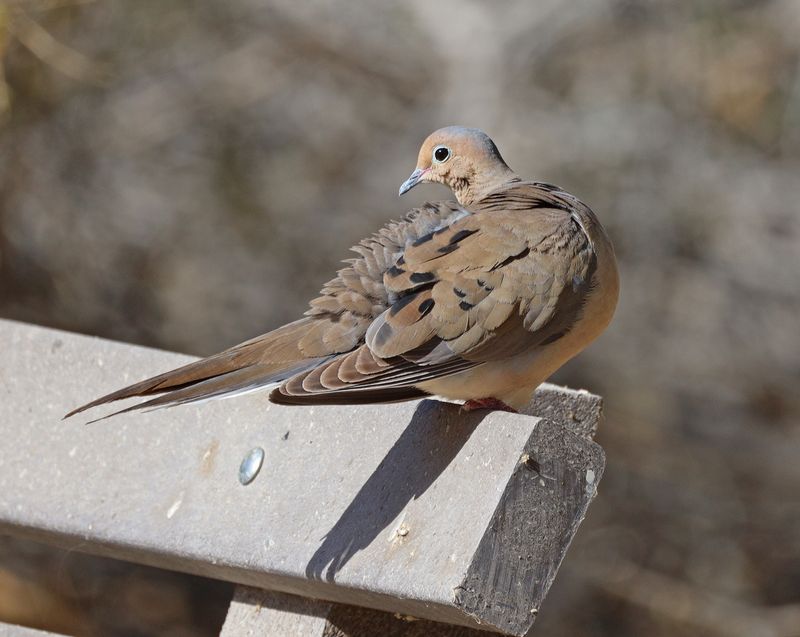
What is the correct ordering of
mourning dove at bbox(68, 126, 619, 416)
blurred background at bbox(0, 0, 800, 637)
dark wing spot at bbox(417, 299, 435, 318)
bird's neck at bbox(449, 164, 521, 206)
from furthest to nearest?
1. blurred background at bbox(0, 0, 800, 637)
2. bird's neck at bbox(449, 164, 521, 206)
3. dark wing spot at bbox(417, 299, 435, 318)
4. mourning dove at bbox(68, 126, 619, 416)

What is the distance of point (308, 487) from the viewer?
2.44m

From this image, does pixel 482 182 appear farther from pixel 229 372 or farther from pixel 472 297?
pixel 229 372

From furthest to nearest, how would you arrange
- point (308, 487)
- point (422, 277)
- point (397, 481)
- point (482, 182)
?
1. point (482, 182)
2. point (422, 277)
3. point (308, 487)
4. point (397, 481)

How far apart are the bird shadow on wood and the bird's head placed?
105 cm

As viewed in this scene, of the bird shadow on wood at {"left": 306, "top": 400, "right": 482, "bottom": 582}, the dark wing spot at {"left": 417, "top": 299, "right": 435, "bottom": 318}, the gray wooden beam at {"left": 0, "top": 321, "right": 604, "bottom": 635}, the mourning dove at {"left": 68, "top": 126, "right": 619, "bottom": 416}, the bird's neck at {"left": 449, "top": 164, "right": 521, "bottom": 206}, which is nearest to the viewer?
the gray wooden beam at {"left": 0, "top": 321, "right": 604, "bottom": 635}

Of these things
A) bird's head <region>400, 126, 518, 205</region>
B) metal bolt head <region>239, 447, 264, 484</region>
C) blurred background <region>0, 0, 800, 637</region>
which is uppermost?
blurred background <region>0, 0, 800, 637</region>

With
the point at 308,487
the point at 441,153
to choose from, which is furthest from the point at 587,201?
the point at 308,487

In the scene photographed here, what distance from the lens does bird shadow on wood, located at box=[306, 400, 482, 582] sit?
223 centimetres

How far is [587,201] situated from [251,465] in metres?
3.93

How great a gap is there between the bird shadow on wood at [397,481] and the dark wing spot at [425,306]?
216 millimetres

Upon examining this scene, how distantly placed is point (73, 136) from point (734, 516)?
12.4ft

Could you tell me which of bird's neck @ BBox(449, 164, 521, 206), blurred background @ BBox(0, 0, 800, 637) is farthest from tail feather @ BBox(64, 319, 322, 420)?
blurred background @ BBox(0, 0, 800, 637)

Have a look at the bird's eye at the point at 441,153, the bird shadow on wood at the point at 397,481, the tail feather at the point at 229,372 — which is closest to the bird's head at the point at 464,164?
the bird's eye at the point at 441,153

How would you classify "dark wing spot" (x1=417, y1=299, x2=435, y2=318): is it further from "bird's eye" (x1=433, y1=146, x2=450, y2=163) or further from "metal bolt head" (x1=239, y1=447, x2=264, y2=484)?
"bird's eye" (x1=433, y1=146, x2=450, y2=163)
